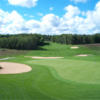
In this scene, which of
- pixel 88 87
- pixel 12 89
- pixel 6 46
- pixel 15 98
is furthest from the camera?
pixel 6 46

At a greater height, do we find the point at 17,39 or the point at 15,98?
the point at 17,39

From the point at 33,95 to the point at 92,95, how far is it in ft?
11.9

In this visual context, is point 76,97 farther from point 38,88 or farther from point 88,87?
point 38,88

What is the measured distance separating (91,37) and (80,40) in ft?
28.3

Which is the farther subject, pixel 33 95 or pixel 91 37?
pixel 91 37

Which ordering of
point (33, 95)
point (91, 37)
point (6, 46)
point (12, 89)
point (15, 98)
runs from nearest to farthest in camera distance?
point (15, 98)
point (33, 95)
point (12, 89)
point (6, 46)
point (91, 37)

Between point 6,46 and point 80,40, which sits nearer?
point 6,46

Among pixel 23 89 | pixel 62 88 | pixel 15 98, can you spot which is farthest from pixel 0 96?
pixel 62 88

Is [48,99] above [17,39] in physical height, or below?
below

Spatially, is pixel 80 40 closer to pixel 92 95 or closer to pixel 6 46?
pixel 6 46

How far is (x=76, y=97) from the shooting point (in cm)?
728

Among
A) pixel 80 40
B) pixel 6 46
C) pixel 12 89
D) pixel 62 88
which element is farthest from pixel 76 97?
pixel 80 40

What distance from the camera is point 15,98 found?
693 cm

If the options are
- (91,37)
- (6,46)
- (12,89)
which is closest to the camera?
(12,89)
